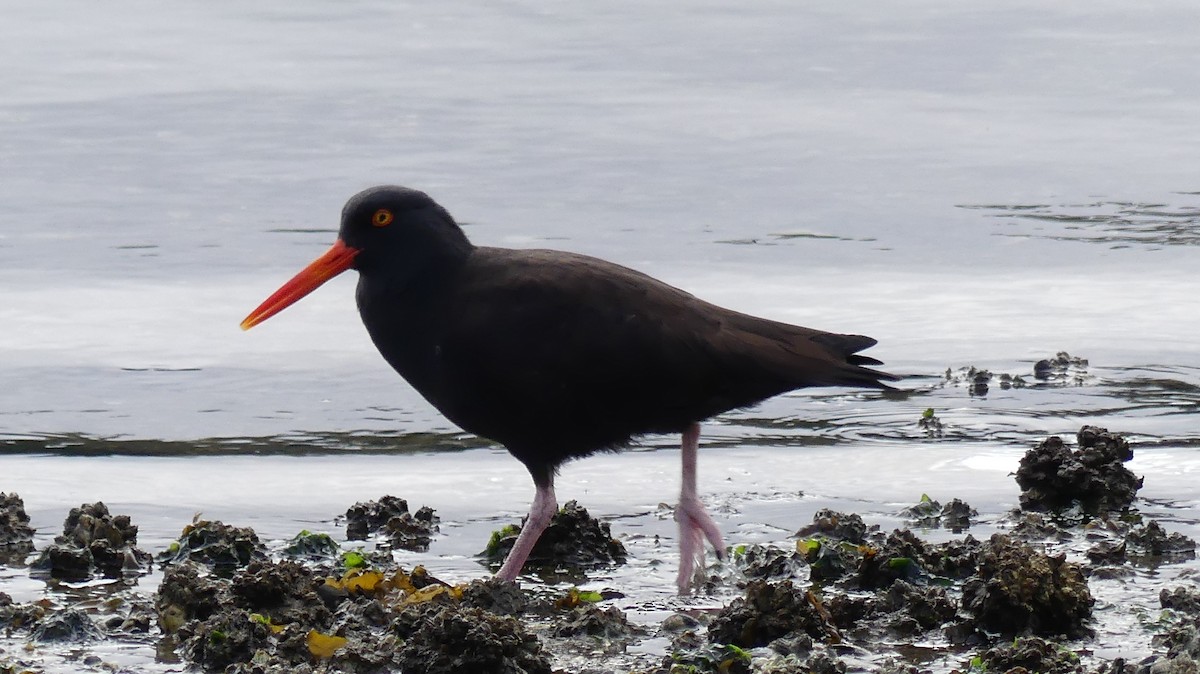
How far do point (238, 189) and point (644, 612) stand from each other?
6768 millimetres

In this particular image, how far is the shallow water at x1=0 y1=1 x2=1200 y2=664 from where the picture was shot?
6141mm

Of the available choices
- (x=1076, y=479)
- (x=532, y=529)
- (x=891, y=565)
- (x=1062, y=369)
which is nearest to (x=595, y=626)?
(x=532, y=529)

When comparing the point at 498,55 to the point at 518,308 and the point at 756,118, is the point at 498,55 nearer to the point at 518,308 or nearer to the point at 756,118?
the point at 756,118

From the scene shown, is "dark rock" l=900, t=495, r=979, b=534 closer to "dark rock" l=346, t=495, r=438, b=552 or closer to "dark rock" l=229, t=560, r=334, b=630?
"dark rock" l=346, t=495, r=438, b=552

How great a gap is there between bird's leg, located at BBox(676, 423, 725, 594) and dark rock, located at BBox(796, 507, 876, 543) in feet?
0.89

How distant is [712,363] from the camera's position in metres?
5.17

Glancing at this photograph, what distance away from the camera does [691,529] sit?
505 centimetres

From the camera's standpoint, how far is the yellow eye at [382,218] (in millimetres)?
5414

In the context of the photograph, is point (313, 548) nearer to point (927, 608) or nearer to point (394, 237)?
point (394, 237)

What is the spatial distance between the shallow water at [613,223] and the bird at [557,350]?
0.34 meters

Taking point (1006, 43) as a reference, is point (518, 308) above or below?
below

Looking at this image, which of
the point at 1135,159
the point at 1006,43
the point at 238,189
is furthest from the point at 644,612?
the point at 1006,43

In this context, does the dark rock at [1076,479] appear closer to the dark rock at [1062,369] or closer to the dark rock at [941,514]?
the dark rock at [941,514]

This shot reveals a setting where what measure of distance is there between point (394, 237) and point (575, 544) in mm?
1030
